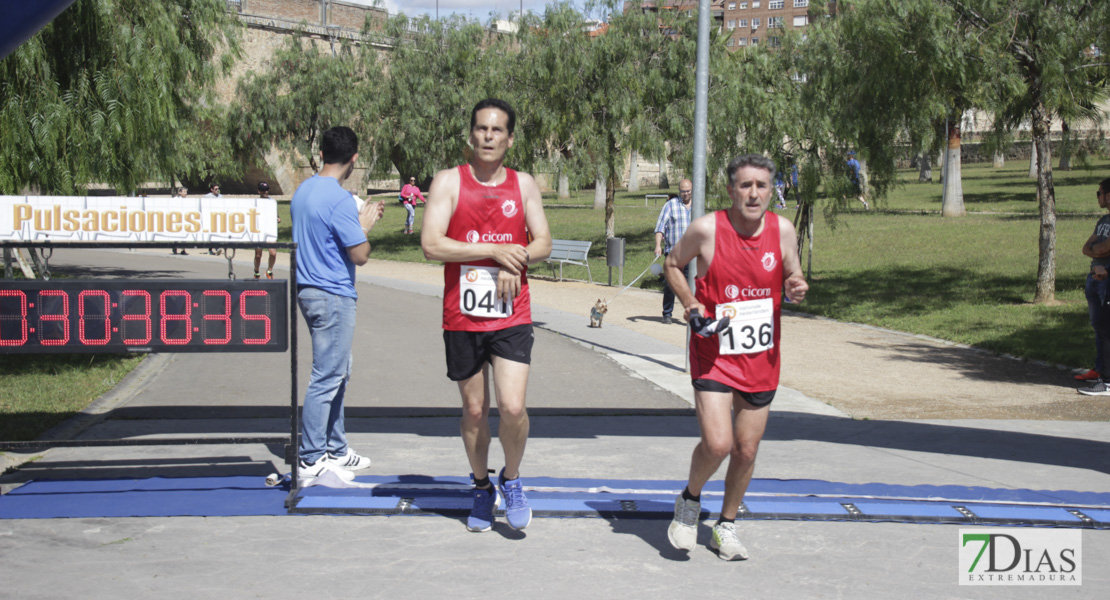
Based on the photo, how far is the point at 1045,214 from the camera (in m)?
14.8

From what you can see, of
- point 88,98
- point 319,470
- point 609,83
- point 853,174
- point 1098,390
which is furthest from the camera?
point 609,83

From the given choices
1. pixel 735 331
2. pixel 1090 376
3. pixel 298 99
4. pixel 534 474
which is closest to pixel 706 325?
pixel 735 331

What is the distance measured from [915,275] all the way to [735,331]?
1548cm

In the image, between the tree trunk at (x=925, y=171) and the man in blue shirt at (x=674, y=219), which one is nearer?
the man in blue shirt at (x=674, y=219)

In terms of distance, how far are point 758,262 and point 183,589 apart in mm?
2916

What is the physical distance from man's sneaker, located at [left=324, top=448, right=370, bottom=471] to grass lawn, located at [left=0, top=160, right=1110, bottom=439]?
2566 mm

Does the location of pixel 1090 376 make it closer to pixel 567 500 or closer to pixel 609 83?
pixel 567 500

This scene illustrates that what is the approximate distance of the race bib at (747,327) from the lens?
4449mm

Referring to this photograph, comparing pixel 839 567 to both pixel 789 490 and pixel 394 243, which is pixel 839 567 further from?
pixel 394 243

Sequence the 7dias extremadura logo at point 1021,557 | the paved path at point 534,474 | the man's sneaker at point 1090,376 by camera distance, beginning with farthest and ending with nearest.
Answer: the man's sneaker at point 1090,376, the 7dias extremadura logo at point 1021,557, the paved path at point 534,474

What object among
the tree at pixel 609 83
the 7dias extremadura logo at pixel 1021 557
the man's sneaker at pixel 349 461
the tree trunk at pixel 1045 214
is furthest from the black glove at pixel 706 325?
the tree at pixel 609 83

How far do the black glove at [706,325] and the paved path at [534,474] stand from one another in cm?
109

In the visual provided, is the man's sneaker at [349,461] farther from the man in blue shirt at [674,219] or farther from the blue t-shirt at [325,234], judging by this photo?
the man in blue shirt at [674,219]

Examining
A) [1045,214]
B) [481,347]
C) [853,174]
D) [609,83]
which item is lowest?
[481,347]
